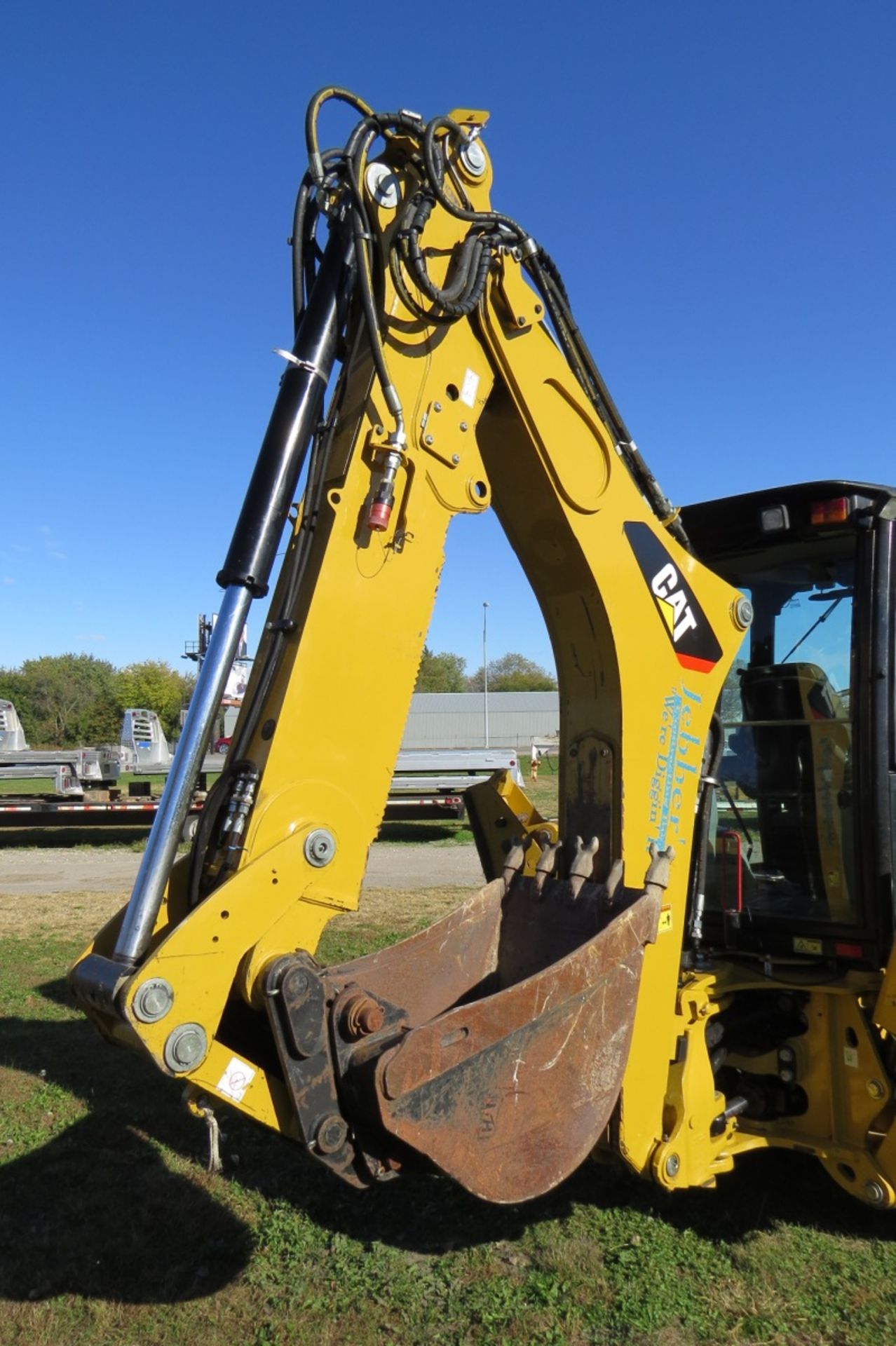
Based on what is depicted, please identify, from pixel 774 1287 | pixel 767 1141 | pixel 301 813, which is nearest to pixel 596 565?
pixel 301 813

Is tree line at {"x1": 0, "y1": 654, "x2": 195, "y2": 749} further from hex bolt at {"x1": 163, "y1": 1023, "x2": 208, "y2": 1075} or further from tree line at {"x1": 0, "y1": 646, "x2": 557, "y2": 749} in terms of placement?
hex bolt at {"x1": 163, "y1": 1023, "x2": 208, "y2": 1075}

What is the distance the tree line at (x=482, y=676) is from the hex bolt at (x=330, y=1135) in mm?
79066

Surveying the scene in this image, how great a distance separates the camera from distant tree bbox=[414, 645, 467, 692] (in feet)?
273

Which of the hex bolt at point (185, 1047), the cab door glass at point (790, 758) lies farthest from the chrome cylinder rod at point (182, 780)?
the cab door glass at point (790, 758)

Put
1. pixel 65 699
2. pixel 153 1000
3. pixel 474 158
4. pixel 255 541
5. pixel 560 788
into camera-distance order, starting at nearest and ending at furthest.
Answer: pixel 153 1000, pixel 255 541, pixel 474 158, pixel 560 788, pixel 65 699

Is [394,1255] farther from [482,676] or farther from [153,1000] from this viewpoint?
[482,676]

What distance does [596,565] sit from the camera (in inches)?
138

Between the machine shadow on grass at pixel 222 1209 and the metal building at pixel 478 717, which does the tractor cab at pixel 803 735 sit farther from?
the metal building at pixel 478 717

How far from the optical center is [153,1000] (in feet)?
8.18

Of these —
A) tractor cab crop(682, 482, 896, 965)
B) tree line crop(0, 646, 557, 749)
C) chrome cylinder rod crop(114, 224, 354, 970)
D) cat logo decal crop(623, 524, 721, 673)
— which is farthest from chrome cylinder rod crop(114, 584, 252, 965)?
tree line crop(0, 646, 557, 749)

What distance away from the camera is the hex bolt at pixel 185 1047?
2521 millimetres

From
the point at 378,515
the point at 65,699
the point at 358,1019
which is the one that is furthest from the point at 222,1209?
the point at 65,699

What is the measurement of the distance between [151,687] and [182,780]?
77207mm

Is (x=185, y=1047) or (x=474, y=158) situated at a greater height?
(x=474, y=158)
